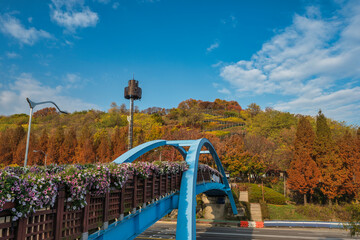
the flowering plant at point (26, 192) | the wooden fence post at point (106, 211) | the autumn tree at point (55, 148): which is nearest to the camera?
the flowering plant at point (26, 192)

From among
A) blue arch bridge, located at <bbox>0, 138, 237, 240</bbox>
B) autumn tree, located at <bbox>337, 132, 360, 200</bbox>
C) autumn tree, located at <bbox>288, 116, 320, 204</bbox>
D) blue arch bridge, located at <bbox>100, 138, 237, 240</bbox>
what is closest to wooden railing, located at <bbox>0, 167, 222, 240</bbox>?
blue arch bridge, located at <bbox>0, 138, 237, 240</bbox>

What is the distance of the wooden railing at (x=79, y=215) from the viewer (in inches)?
167

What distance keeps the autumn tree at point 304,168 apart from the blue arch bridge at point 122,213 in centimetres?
2339

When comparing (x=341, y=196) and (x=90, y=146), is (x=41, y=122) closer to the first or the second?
(x=90, y=146)

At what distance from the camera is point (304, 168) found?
31.7 m

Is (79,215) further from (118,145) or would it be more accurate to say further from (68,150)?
(68,150)

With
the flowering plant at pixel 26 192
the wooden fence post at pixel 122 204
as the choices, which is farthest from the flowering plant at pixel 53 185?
the wooden fence post at pixel 122 204

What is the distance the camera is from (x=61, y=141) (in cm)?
4644

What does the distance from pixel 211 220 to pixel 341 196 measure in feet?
55.3

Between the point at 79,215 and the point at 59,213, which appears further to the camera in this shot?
the point at 79,215

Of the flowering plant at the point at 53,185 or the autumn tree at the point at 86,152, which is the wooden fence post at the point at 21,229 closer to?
the flowering plant at the point at 53,185

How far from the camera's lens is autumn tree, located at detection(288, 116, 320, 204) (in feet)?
101

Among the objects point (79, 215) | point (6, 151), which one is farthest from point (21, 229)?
point (6, 151)

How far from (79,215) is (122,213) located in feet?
6.44
